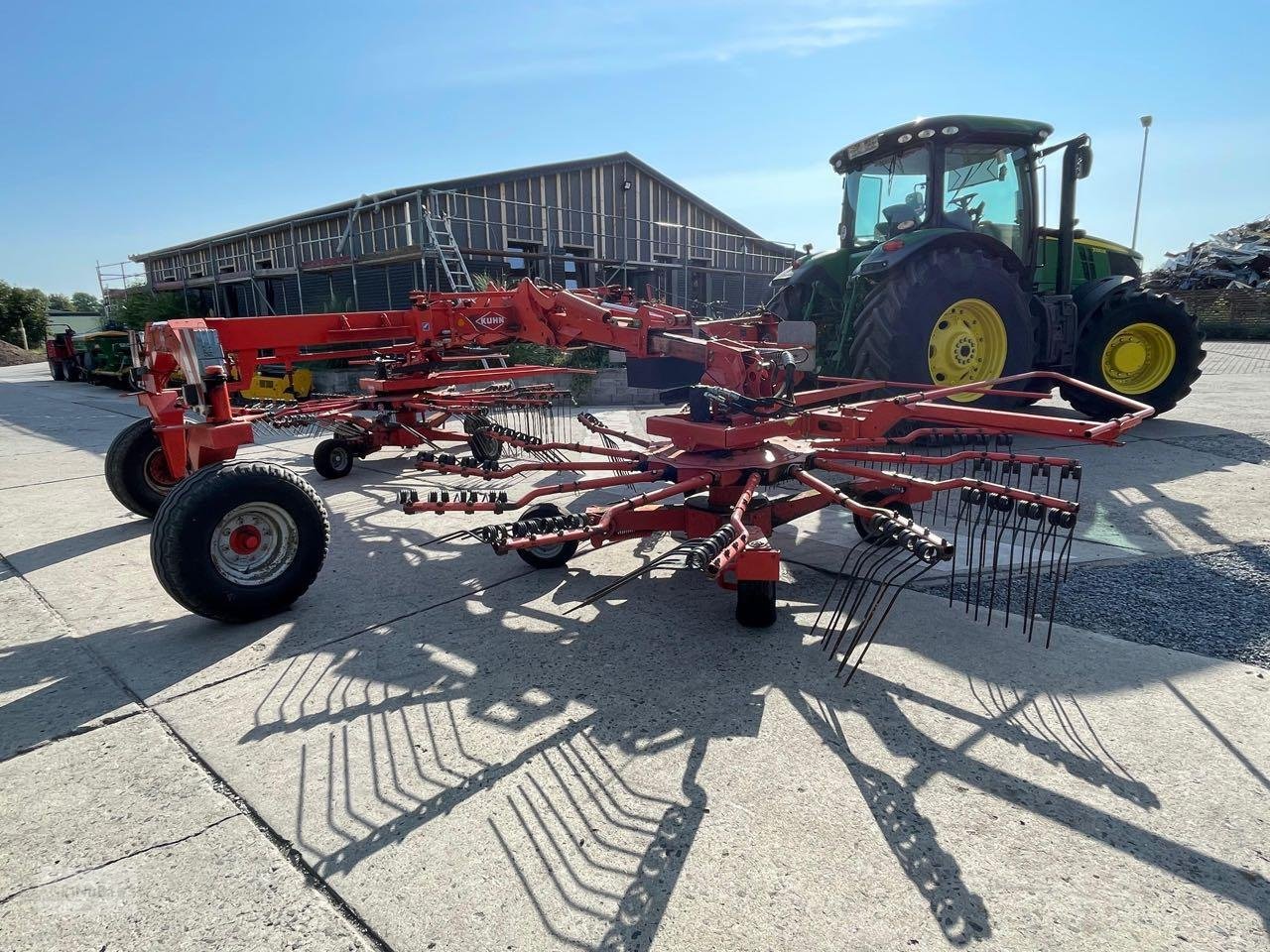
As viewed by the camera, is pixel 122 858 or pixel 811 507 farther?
pixel 811 507

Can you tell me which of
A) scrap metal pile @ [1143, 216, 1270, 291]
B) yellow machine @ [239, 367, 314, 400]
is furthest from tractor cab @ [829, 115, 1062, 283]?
scrap metal pile @ [1143, 216, 1270, 291]

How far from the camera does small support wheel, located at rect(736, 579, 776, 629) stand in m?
2.99

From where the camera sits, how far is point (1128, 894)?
166 cm

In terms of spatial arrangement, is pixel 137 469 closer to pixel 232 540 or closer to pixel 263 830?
pixel 232 540

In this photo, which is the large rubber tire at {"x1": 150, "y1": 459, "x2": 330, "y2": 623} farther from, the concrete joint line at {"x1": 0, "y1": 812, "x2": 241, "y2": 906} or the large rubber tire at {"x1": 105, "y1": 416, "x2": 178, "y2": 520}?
the large rubber tire at {"x1": 105, "y1": 416, "x2": 178, "y2": 520}

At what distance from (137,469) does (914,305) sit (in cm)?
564

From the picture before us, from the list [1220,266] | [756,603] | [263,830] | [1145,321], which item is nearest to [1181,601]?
[756,603]

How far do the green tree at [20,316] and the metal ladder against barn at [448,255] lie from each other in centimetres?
3313

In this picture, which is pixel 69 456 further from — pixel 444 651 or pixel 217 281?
pixel 217 281

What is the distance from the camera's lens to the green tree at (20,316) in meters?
36.5

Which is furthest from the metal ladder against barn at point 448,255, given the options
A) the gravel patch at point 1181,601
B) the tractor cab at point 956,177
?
the gravel patch at point 1181,601

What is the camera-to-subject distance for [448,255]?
13.3 meters

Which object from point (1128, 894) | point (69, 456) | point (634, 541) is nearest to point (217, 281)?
point (69, 456)

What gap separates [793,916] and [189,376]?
10.8 ft
